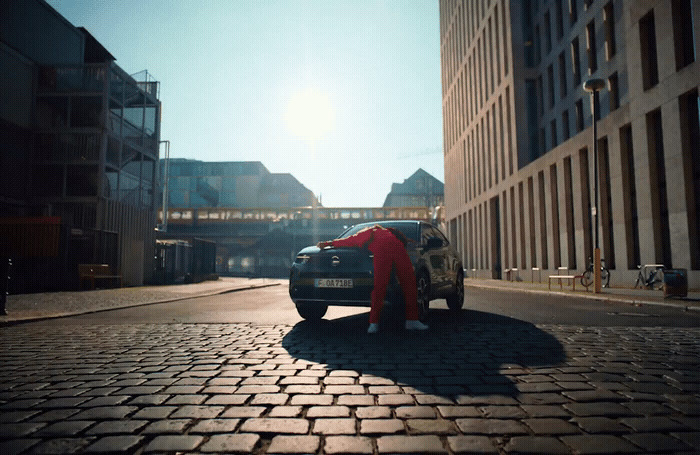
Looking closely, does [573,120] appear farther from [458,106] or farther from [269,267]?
[269,267]

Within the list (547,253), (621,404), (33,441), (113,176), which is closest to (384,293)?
(621,404)

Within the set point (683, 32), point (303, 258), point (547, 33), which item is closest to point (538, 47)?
point (547, 33)

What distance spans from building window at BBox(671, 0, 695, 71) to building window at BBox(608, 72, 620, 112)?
5.63 metres

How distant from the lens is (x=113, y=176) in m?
27.6

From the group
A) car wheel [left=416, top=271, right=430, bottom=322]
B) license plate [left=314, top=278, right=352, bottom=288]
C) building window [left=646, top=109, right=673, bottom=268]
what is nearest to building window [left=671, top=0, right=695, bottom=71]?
building window [left=646, top=109, right=673, bottom=268]

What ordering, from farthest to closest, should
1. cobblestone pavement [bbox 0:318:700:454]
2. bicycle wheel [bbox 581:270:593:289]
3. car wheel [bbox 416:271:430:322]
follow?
bicycle wheel [bbox 581:270:593:289] → car wheel [bbox 416:271:430:322] → cobblestone pavement [bbox 0:318:700:454]

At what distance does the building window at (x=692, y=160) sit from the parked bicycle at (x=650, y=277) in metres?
1.02

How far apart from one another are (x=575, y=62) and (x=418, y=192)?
212 feet

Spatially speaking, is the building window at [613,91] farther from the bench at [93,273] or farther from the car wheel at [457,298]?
the bench at [93,273]

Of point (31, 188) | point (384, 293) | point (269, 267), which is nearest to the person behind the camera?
point (384, 293)

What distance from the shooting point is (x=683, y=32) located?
16.9 m

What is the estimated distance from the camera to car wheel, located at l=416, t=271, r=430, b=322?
6641mm

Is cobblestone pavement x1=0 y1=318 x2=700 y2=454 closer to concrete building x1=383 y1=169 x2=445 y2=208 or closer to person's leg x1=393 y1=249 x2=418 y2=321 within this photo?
person's leg x1=393 y1=249 x2=418 y2=321

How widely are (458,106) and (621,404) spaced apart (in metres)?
46.2
